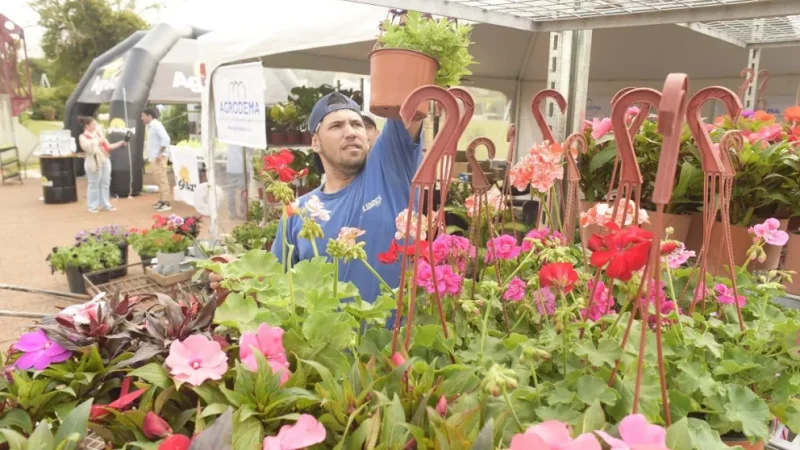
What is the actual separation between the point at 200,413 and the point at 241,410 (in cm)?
6

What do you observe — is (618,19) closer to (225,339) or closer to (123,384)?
(225,339)

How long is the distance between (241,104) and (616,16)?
299 cm

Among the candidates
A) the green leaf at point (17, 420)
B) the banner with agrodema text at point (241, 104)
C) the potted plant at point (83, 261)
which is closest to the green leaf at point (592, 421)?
the green leaf at point (17, 420)

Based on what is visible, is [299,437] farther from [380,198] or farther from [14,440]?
[380,198]

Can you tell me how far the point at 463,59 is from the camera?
5.11ft

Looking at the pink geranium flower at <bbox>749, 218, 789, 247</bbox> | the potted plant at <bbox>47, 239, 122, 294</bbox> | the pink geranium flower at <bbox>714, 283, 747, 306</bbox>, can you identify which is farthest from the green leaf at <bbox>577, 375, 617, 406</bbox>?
the potted plant at <bbox>47, 239, 122, 294</bbox>

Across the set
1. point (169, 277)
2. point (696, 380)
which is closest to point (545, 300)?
point (696, 380)

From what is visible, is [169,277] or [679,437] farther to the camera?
[169,277]

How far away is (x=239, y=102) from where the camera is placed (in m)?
3.96

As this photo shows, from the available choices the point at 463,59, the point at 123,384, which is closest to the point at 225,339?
the point at 123,384

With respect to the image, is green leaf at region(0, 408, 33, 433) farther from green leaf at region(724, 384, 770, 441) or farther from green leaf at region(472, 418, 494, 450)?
green leaf at region(724, 384, 770, 441)

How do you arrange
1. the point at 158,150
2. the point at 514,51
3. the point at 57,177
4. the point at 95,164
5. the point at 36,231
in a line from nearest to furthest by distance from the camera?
the point at 514,51, the point at 36,231, the point at 95,164, the point at 158,150, the point at 57,177

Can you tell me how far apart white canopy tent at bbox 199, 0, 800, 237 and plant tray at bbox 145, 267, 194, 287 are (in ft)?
4.12

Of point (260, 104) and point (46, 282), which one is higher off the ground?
point (260, 104)
